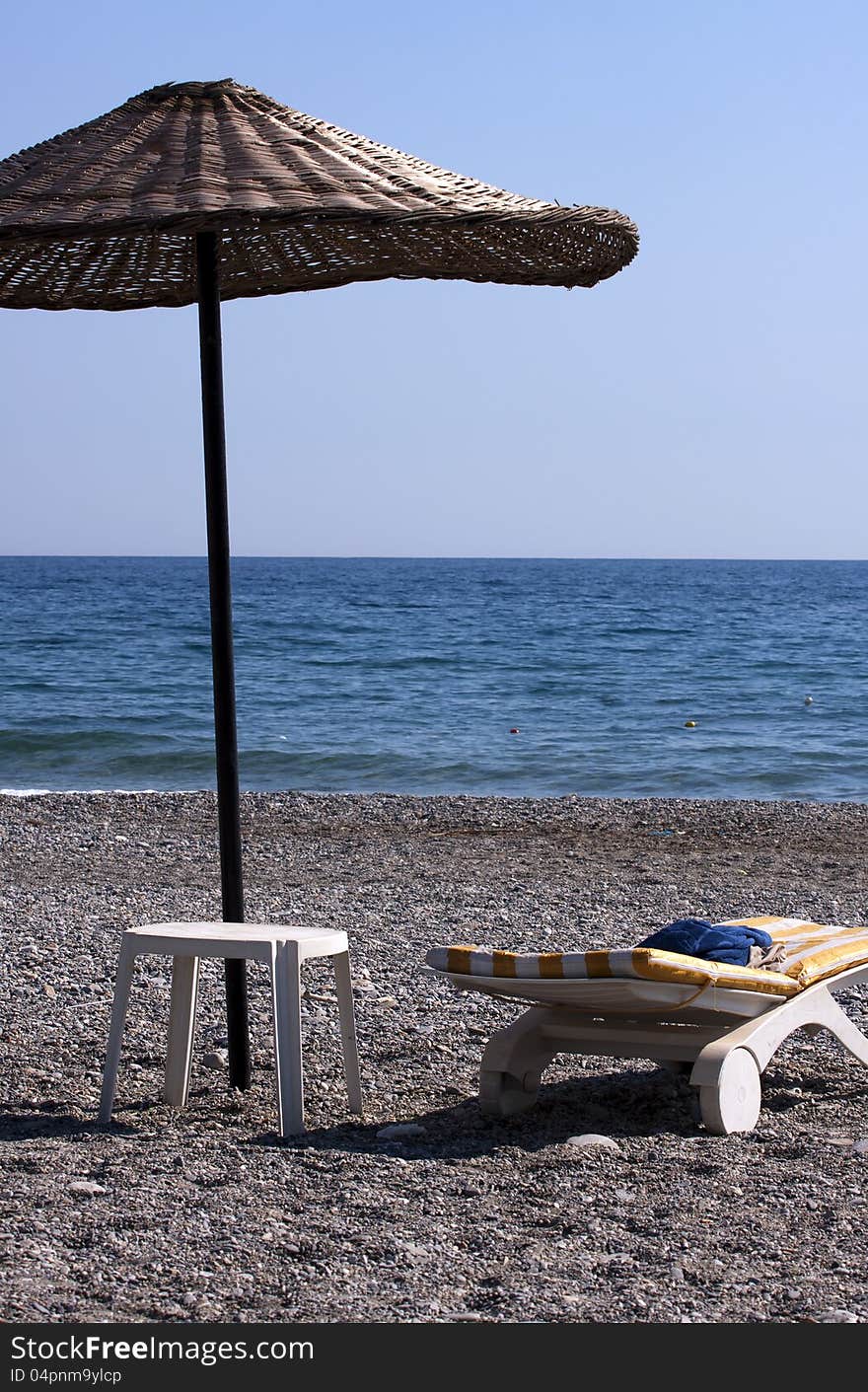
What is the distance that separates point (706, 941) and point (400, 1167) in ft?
3.88

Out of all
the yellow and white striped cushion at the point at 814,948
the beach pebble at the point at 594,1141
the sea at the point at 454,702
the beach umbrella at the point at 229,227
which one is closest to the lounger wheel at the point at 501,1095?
the beach pebble at the point at 594,1141

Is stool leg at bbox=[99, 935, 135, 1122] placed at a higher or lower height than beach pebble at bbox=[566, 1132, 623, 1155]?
higher

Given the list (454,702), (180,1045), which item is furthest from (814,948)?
(454,702)

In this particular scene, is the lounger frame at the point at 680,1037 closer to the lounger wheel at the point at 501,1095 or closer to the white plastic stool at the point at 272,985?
the lounger wheel at the point at 501,1095

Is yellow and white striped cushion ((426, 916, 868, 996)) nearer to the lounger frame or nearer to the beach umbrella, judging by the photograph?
the lounger frame

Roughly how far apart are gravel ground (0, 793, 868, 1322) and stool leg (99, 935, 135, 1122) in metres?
0.08

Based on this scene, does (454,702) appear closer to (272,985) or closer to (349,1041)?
(349,1041)

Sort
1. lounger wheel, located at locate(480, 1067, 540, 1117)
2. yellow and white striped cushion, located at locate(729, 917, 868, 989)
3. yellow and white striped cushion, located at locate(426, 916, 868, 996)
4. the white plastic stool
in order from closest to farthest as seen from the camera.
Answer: the white plastic stool < yellow and white striped cushion, located at locate(426, 916, 868, 996) < lounger wheel, located at locate(480, 1067, 540, 1117) < yellow and white striped cushion, located at locate(729, 917, 868, 989)

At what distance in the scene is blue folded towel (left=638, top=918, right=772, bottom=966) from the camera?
14.3 feet

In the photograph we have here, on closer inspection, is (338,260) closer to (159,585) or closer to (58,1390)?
(58,1390)

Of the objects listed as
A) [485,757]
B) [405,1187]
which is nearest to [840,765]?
[485,757]

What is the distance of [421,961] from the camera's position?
6.42 metres

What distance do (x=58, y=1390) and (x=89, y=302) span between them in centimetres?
364

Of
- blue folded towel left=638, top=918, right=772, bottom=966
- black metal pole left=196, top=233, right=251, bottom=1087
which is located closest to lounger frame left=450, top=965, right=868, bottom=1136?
blue folded towel left=638, top=918, right=772, bottom=966
